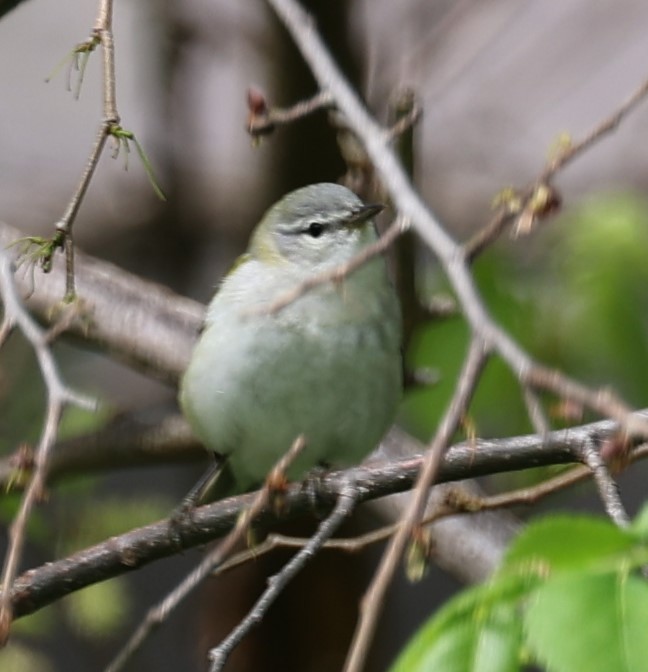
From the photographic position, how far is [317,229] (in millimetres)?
2703

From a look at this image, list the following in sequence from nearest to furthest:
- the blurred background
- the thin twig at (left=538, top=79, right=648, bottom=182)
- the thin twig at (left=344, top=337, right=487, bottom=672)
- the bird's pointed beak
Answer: the thin twig at (left=344, top=337, right=487, bottom=672) → the thin twig at (left=538, top=79, right=648, bottom=182) → the bird's pointed beak → the blurred background

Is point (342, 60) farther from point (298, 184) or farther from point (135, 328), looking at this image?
point (135, 328)

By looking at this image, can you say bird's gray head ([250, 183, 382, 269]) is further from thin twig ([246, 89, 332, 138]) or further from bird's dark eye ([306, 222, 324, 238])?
thin twig ([246, 89, 332, 138])

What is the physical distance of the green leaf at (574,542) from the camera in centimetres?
95

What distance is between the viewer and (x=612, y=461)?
113cm

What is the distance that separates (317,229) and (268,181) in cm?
113

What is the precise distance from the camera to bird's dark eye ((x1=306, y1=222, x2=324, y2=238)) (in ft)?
8.82

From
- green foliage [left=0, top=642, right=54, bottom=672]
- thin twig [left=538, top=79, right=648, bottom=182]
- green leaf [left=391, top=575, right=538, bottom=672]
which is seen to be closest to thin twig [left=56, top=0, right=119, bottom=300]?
thin twig [left=538, top=79, right=648, bottom=182]

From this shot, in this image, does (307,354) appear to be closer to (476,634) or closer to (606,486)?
(606,486)

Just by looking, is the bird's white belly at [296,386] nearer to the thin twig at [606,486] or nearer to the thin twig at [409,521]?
the thin twig at [606,486]

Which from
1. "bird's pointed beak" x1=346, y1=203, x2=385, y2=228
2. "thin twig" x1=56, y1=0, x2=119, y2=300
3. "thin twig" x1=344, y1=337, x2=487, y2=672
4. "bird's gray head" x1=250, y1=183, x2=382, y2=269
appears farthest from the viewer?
"bird's gray head" x1=250, y1=183, x2=382, y2=269

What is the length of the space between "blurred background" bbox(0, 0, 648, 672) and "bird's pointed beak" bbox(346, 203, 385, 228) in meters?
0.32

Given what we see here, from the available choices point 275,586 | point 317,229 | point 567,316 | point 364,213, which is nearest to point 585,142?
point 275,586

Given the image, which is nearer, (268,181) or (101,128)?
(101,128)
